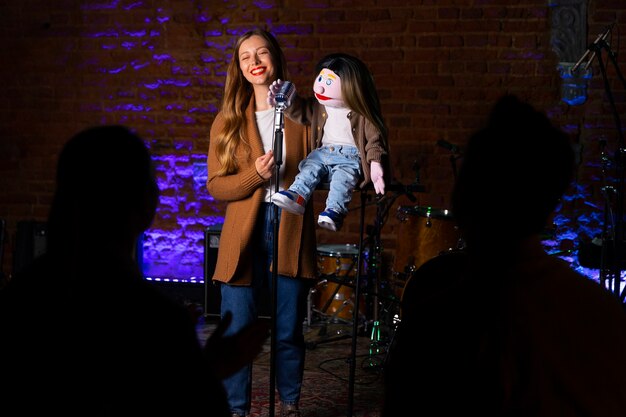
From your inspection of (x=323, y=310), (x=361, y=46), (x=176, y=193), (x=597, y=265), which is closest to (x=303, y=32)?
(x=361, y=46)

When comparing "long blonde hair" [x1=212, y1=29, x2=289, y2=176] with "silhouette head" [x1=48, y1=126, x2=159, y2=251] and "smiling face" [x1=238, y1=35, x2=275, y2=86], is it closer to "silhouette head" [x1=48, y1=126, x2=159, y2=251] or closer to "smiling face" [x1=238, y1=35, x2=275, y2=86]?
"smiling face" [x1=238, y1=35, x2=275, y2=86]

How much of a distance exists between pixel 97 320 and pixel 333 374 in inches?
123

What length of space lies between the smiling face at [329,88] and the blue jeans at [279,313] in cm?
46

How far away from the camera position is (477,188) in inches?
48.9

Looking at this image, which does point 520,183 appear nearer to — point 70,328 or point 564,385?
point 564,385

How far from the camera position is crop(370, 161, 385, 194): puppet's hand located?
275 cm

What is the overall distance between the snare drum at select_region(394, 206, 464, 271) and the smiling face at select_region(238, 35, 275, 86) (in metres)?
1.87

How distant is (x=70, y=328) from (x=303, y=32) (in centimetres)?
470

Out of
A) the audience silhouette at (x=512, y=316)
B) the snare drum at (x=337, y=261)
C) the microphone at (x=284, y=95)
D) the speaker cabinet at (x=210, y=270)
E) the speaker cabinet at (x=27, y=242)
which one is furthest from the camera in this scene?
the speaker cabinet at (x=27, y=242)

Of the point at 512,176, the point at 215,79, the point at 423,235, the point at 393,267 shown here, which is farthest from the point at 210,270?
the point at 512,176

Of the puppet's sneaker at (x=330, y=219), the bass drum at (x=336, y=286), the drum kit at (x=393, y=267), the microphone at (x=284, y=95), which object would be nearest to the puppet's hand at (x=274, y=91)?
the microphone at (x=284, y=95)

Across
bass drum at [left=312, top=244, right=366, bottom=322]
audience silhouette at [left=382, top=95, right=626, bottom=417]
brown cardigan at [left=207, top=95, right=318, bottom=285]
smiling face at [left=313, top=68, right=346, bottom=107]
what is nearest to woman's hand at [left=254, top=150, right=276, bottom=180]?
brown cardigan at [left=207, top=95, right=318, bottom=285]

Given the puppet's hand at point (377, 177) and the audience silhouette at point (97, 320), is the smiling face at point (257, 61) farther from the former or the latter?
the audience silhouette at point (97, 320)

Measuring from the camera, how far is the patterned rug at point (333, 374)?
3.61m
